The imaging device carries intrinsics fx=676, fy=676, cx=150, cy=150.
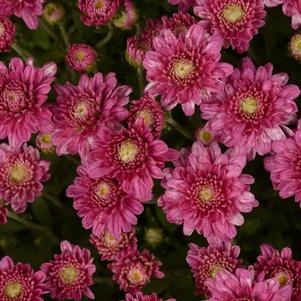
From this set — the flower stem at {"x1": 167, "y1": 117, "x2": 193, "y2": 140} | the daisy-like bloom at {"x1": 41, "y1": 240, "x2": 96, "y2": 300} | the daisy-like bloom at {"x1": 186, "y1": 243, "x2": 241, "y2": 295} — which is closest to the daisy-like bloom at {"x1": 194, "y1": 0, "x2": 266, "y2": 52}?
the flower stem at {"x1": 167, "y1": 117, "x2": 193, "y2": 140}

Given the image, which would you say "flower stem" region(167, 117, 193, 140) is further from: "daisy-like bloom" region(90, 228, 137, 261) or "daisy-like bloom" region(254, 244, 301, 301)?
"daisy-like bloom" region(254, 244, 301, 301)

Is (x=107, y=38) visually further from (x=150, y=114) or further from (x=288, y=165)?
(x=288, y=165)

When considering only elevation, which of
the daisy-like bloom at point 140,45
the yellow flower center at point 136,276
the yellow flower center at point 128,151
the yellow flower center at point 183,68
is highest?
the yellow flower center at point 183,68

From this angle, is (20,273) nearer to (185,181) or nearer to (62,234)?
(62,234)

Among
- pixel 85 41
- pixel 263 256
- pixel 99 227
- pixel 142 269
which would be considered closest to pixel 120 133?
pixel 99 227

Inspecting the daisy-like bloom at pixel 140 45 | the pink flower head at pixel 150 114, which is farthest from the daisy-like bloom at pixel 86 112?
the daisy-like bloom at pixel 140 45

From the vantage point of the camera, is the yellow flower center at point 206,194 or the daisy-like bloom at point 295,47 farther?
the daisy-like bloom at point 295,47

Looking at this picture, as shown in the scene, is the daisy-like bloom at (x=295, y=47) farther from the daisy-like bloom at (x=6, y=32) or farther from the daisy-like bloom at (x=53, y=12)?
the daisy-like bloom at (x=6, y=32)
